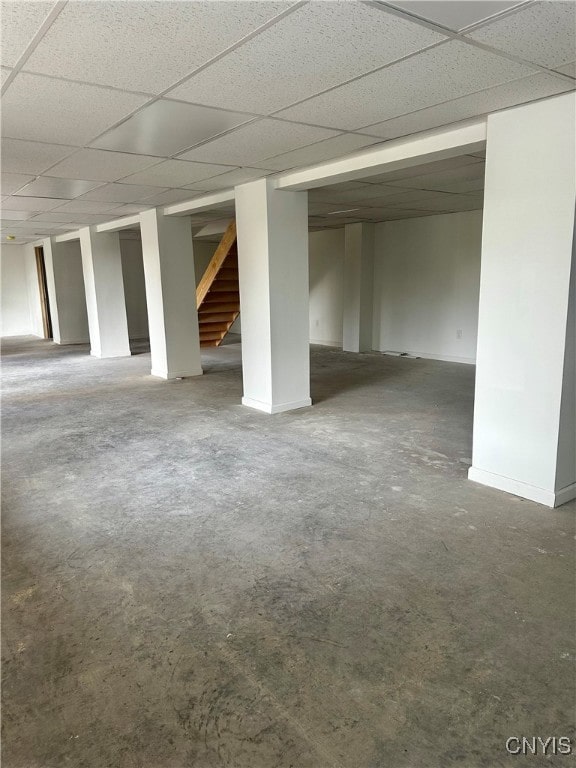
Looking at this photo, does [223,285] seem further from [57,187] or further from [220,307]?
[57,187]

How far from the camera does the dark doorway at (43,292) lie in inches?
489

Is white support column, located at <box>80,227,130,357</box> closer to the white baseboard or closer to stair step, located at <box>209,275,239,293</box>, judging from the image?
stair step, located at <box>209,275,239,293</box>

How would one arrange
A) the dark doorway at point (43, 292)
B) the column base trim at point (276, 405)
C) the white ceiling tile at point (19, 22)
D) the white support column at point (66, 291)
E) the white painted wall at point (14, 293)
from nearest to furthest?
the white ceiling tile at point (19, 22), the column base trim at point (276, 405), the white support column at point (66, 291), the dark doorway at point (43, 292), the white painted wall at point (14, 293)

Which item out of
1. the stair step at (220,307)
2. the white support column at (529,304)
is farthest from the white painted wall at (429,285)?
the white support column at (529,304)

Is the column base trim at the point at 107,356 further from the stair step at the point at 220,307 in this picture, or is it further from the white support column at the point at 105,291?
the stair step at the point at 220,307

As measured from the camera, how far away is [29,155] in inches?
147

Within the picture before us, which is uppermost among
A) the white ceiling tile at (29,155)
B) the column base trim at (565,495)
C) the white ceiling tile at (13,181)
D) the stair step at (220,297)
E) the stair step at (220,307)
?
the white ceiling tile at (13,181)

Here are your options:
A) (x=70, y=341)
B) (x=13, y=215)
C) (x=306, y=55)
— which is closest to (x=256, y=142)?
(x=306, y=55)

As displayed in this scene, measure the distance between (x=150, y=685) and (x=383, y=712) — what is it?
2.67 feet

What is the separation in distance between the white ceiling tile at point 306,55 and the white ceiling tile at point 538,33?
0.77 ft

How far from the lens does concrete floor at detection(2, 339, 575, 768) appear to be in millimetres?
1603

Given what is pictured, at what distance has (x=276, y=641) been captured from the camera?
2.01m

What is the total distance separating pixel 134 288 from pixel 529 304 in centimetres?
1139

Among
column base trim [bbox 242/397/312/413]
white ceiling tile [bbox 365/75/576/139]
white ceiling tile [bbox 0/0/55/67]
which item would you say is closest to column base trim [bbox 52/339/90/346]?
column base trim [bbox 242/397/312/413]
